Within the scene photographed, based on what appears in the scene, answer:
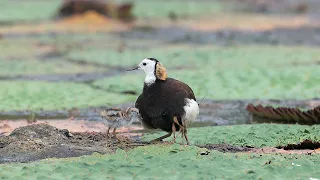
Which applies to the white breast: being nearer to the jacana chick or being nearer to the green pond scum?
the jacana chick

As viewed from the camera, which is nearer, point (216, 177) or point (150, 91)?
point (216, 177)

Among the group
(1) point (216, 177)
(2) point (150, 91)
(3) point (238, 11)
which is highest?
(3) point (238, 11)

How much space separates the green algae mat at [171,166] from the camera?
7066 millimetres

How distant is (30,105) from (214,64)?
4667mm

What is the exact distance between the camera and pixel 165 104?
8562mm

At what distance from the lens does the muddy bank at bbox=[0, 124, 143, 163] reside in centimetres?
799

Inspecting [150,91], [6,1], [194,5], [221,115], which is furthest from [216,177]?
[6,1]

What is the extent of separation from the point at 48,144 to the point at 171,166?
1.56 m

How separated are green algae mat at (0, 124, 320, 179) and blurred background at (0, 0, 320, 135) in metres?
2.74

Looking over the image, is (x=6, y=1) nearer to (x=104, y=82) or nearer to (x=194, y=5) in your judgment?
(x=194, y=5)

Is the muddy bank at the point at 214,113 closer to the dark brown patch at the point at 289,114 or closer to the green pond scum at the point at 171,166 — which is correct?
the dark brown patch at the point at 289,114

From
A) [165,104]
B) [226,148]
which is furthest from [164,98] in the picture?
[226,148]

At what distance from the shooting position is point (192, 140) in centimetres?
918

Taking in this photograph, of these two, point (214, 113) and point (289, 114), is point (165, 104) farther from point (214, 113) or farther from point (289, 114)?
point (214, 113)
